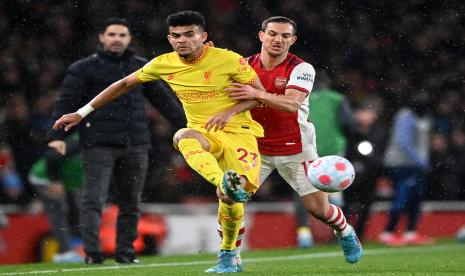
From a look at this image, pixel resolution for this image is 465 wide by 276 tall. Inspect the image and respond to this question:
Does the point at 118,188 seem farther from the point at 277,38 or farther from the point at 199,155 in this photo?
the point at 199,155

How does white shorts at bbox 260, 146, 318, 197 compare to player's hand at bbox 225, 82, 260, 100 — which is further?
white shorts at bbox 260, 146, 318, 197

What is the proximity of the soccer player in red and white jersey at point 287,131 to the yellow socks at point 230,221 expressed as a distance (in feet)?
2.44

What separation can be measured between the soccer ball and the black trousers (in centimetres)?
233

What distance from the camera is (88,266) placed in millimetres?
8883

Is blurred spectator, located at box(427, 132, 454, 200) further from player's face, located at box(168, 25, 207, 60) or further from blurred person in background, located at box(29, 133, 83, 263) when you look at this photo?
player's face, located at box(168, 25, 207, 60)

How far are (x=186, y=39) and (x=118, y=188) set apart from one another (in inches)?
92.5

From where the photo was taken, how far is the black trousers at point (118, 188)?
9.22 metres

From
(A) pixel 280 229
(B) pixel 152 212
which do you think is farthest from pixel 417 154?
(B) pixel 152 212

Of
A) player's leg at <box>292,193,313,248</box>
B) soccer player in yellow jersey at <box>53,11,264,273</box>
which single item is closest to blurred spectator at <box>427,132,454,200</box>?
player's leg at <box>292,193,313,248</box>

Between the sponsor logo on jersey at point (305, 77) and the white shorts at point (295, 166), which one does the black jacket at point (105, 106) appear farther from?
the sponsor logo on jersey at point (305, 77)

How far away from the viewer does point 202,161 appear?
7.15 metres

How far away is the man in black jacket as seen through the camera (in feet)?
30.3

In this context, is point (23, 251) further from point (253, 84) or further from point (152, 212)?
point (253, 84)

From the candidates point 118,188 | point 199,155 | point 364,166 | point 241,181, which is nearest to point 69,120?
point 199,155
